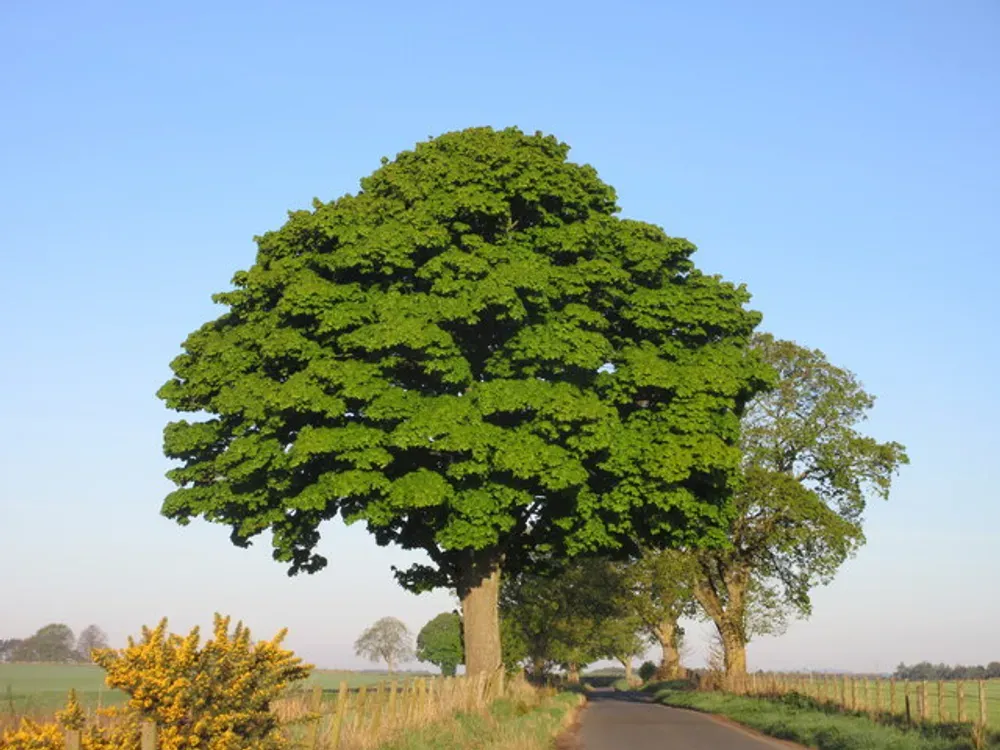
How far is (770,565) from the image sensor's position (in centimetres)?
5453

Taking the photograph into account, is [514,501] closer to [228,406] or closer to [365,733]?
[228,406]

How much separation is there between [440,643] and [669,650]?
76.7 metres

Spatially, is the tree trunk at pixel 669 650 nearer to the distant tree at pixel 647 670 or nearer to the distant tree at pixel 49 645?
the distant tree at pixel 647 670

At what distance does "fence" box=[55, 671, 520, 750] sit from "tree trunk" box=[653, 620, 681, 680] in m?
52.8

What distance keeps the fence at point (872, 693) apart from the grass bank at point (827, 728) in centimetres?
49

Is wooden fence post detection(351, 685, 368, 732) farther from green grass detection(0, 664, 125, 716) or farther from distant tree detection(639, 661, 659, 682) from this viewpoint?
distant tree detection(639, 661, 659, 682)

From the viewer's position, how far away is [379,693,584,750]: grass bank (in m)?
18.7

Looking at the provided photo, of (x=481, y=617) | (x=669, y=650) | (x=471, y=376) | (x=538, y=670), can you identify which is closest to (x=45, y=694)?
(x=481, y=617)

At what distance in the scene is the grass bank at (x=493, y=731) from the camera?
1870 cm

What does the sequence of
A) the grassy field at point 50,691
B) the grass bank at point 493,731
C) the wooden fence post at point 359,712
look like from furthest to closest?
the grass bank at point 493,731 < the wooden fence post at point 359,712 < the grassy field at point 50,691

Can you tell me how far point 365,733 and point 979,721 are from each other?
14.0m

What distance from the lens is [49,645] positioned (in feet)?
426

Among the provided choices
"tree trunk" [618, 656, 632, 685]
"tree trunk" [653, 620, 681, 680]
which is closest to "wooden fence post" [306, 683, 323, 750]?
"tree trunk" [653, 620, 681, 680]

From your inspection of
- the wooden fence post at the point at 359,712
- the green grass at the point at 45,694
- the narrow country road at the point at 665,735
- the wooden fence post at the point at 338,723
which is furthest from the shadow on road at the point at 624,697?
the wooden fence post at the point at 338,723
